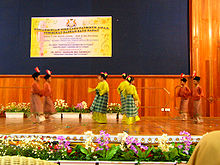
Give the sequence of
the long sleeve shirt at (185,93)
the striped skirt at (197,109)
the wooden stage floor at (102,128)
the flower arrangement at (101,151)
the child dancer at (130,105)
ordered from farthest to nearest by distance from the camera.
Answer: the long sleeve shirt at (185,93) → the striped skirt at (197,109) → the child dancer at (130,105) → the wooden stage floor at (102,128) → the flower arrangement at (101,151)

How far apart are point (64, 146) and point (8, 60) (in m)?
6.96

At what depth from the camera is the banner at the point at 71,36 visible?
864cm

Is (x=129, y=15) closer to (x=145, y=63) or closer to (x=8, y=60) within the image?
(x=145, y=63)

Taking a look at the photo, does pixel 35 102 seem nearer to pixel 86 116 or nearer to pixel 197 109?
pixel 86 116

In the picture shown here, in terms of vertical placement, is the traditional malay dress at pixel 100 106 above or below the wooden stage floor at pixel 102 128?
above

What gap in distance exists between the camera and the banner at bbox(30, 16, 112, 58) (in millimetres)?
8641

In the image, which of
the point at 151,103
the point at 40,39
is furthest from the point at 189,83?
the point at 40,39

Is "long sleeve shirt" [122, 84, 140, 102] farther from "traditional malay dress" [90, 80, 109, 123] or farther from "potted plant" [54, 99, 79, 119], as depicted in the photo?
"potted plant" [54, 99, 79, 119]

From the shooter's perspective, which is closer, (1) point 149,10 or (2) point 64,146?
(2) point 64,146

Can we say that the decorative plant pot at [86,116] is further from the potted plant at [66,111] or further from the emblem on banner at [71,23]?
the emblem on banner at [71,23]

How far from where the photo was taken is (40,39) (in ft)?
29.0

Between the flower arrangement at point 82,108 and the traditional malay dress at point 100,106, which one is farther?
the flower arrangement at point 82,108

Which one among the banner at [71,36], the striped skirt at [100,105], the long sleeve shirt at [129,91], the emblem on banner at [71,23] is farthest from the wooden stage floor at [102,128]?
the emblem on banner at [71,23]

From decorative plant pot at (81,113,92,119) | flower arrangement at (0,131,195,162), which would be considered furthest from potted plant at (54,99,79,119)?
flower arrangement at (0,131,195,162)
